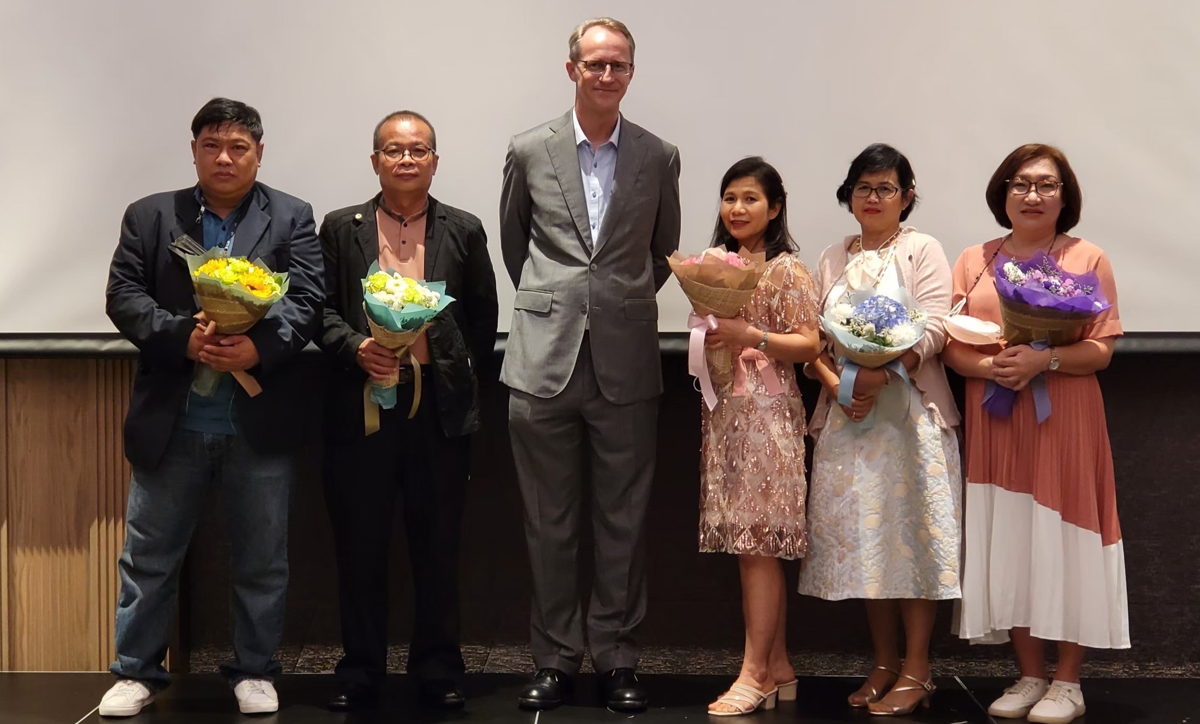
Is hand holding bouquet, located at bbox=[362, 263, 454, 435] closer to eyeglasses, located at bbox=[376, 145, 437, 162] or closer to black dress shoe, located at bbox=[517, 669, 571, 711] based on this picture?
eyeglasses, located at bbox=[376, 145, 437, 162]

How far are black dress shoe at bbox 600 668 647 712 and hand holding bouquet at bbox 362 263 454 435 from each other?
3.17 feet

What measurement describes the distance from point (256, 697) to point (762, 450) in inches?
62.3

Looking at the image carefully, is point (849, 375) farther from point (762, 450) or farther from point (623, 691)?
point (623, 691)

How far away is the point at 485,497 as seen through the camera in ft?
14.2

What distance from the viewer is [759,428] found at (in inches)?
144

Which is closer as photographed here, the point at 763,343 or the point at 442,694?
the point at 763,343

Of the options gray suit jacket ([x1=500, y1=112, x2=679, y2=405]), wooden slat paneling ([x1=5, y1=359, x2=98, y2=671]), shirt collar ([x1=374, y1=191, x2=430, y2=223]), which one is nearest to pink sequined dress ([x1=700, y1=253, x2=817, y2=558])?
gray suit jacket ([x1=500, y1=112, x2=679, y2=405])

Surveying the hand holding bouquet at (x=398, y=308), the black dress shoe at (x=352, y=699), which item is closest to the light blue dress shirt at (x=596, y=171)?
the hand holding bouquet at (x=398, y=308)

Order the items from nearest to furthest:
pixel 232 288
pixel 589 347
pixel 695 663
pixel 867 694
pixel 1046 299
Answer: pixel 232 288 → pixel 1046 299 → pixel 589 347 → pixel 867 694 → pixel 695 663

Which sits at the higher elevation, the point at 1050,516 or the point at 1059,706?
the point at 1050,516

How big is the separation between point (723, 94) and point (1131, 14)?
51.3 inches

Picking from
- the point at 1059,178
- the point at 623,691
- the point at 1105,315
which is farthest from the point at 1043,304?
the point at 623,691

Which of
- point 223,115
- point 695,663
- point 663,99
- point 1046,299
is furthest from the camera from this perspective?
point 695,663

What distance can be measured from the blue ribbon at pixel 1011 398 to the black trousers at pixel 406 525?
1.51 m
